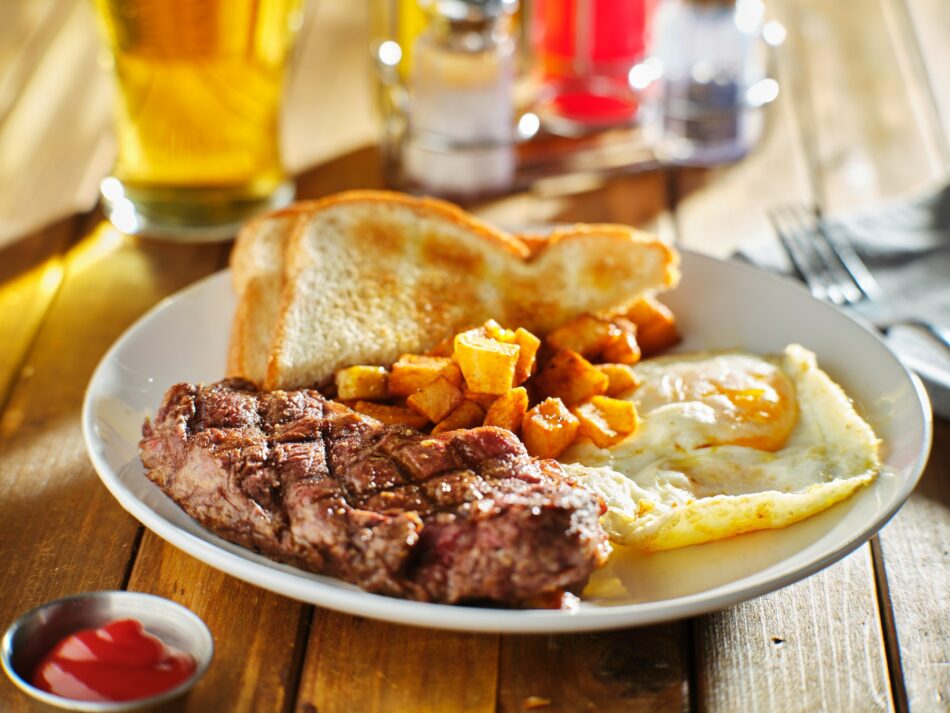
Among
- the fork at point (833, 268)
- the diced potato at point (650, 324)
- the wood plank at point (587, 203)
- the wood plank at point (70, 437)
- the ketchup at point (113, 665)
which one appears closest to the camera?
the ketchup at point (113, 665)

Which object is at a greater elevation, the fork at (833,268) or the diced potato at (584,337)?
the diced potato at (584,337)

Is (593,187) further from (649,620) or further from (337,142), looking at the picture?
(649,620)

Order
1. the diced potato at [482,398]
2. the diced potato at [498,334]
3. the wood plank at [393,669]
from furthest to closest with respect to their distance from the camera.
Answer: the diced potato at [498,334], the diced potato at [482,398], the wood plank at [393,669]

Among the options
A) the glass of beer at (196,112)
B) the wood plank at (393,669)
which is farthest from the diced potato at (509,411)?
the glass of beer at (196,112)

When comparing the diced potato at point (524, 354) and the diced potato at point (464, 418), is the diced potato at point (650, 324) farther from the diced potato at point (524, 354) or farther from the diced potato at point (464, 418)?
the diced potato at point (464, 418)

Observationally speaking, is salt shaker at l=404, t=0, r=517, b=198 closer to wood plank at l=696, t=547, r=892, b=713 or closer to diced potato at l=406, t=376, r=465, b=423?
diced potato at l=406, t=376, r=465, b=423

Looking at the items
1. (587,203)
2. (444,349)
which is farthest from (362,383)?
(587,203)

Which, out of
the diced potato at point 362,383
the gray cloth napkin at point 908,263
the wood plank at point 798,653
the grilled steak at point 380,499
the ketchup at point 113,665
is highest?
the grilled steak at point 380,499
